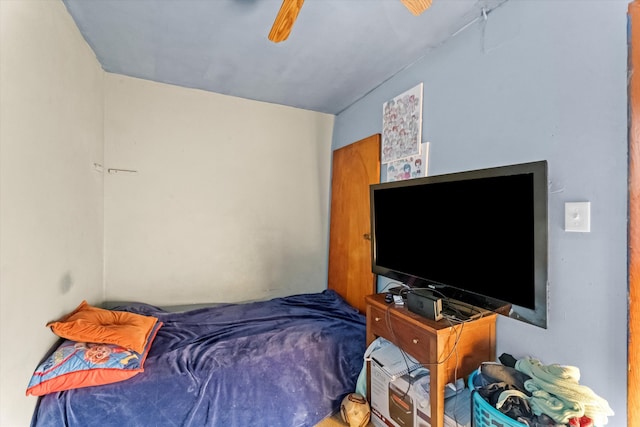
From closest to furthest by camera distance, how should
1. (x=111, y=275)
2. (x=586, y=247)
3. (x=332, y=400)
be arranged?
(x=586, y=247) → (x=332, y=400) → (x=111, y=275)

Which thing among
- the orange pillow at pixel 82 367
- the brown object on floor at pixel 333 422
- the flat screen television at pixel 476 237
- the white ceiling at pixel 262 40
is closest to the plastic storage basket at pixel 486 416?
→ the flat screen television at pixel 476 237

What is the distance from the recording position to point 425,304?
143 centimetres

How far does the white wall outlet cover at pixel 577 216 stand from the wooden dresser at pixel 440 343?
58 cm

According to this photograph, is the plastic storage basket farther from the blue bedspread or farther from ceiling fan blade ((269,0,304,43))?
ceiling fan blade ((269,0,304,43))

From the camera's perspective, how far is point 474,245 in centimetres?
136

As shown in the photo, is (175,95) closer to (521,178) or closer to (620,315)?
(521,178)

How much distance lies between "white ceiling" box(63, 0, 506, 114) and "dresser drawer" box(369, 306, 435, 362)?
5.53 ft

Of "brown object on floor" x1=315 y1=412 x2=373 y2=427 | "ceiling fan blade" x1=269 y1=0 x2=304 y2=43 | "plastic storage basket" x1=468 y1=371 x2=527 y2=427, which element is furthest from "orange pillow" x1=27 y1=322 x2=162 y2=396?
"ceiling fan blade" x1=269 y1=0 x2=304 y2=43

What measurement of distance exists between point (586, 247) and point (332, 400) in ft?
4.98

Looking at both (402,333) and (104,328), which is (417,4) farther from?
(104,328)

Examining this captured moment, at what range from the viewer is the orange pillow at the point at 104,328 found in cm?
148

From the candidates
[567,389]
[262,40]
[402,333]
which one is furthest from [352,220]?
[567,389]

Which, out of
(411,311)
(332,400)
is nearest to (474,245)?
(411,311)

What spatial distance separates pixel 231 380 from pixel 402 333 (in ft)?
3.16
